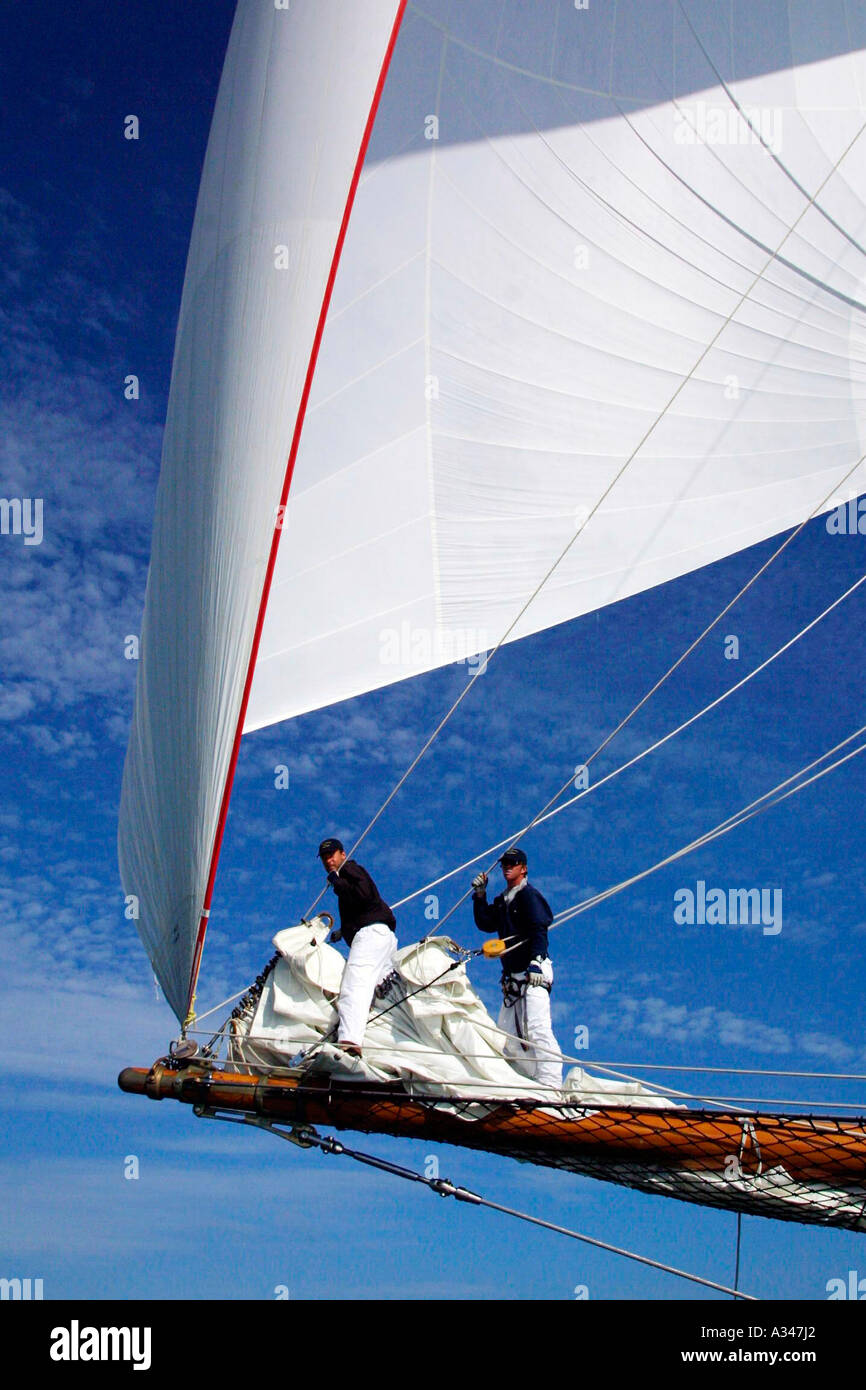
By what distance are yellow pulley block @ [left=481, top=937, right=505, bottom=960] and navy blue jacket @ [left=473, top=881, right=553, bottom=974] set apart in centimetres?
11

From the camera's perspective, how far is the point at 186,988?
19.6 feet

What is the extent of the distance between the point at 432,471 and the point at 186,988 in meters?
3.93

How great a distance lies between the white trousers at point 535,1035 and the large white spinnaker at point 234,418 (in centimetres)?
182

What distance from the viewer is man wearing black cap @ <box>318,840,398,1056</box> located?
579 centimetres

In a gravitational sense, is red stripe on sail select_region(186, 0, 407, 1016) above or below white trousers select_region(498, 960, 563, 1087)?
above

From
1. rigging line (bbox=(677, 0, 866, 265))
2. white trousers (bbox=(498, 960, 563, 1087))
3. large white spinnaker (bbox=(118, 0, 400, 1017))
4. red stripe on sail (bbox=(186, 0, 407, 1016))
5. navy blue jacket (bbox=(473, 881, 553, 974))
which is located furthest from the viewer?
rigging line (bbox=(677, 0, 866, 265))

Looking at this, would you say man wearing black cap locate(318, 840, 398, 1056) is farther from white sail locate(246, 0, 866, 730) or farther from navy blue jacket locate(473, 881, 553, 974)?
white sail locate(246, 0, 866, 730)

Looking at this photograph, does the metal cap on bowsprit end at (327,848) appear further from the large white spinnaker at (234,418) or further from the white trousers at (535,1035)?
the white trousers at (535,1035)

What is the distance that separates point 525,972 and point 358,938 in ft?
3.25

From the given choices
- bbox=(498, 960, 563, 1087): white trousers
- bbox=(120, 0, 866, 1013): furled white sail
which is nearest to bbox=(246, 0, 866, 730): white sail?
bbox=(120, 0, 866, 1013): furled white sail

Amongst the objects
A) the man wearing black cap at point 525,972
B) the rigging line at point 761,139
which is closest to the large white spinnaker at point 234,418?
the man wearing black cap at point 525,972

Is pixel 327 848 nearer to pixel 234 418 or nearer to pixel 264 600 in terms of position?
pixel 264 600
